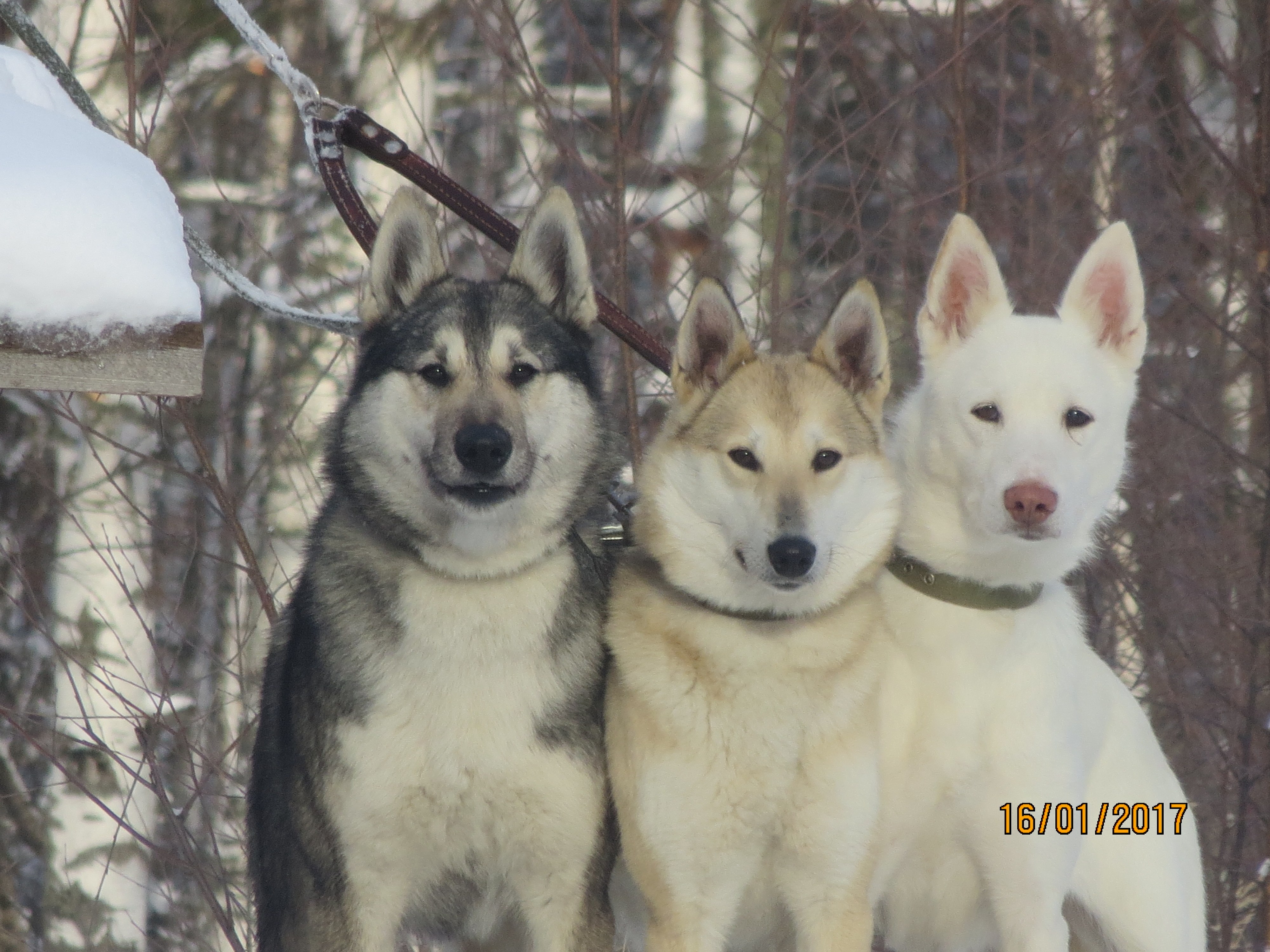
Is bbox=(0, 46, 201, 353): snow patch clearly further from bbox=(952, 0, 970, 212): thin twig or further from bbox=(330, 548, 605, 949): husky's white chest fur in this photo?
bbox=(952, 0, 970, 212): thin twig

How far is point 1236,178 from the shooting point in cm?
463

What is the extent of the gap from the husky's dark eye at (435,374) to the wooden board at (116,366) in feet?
2.59

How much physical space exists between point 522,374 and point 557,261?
37cm

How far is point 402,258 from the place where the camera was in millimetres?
3305

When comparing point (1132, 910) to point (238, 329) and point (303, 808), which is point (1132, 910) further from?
point (238, 329)

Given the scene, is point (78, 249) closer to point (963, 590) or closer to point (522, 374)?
point (522, 374)

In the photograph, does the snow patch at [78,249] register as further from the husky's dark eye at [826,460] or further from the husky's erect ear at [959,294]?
the husky's erect ear at [959,294]

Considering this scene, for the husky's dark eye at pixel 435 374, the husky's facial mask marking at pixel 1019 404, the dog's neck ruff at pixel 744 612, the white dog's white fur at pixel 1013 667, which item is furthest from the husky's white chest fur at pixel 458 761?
the husky's facial mask marking at pixel 1019 404

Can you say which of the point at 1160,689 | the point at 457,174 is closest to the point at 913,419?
the point at 1160,689

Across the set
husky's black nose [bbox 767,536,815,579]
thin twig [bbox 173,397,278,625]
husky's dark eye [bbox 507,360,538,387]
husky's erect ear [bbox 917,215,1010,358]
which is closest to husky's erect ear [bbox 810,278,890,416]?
husky's erect ear [bbox 917,215,1010,358]

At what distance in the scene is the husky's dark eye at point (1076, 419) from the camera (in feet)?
10.3

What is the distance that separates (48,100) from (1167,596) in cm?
541

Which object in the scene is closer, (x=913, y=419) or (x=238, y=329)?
(x=913, y=419)

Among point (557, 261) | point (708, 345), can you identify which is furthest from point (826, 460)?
point (557, 261)
